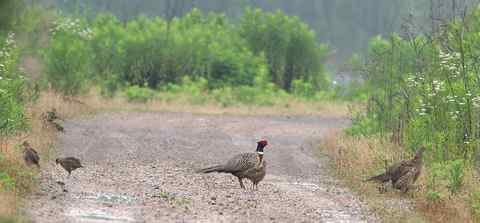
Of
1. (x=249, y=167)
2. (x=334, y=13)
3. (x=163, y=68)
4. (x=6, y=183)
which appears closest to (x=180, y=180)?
(x=249, y=167)

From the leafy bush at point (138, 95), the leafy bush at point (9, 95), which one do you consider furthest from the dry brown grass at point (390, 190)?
the leafy bush at point (138, 95)

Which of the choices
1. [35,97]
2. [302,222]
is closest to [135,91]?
[35,97]

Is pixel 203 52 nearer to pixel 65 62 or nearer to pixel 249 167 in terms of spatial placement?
pixel 65 62

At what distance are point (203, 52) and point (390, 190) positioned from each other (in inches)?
1210

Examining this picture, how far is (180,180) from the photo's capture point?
17.6m

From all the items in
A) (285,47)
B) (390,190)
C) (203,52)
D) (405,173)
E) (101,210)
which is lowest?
(390,190)

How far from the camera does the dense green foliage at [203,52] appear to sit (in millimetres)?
44094

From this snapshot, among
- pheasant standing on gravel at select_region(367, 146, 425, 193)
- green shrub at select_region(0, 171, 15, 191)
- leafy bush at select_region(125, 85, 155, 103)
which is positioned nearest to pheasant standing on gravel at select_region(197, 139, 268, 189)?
pheasant standing on gravel at select_region(367, 146, 425, 193)

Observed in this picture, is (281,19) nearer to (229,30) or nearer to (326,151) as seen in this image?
(229,30)

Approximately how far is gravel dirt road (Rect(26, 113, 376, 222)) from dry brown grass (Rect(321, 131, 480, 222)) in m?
0.36

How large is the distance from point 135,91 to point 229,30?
1422 cm

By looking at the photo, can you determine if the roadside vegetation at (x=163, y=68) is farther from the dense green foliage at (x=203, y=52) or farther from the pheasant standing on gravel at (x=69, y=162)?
the pheasant standing on gravel at (x=69, y=162)

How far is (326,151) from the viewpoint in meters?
24.1

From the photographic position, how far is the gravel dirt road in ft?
44.8
